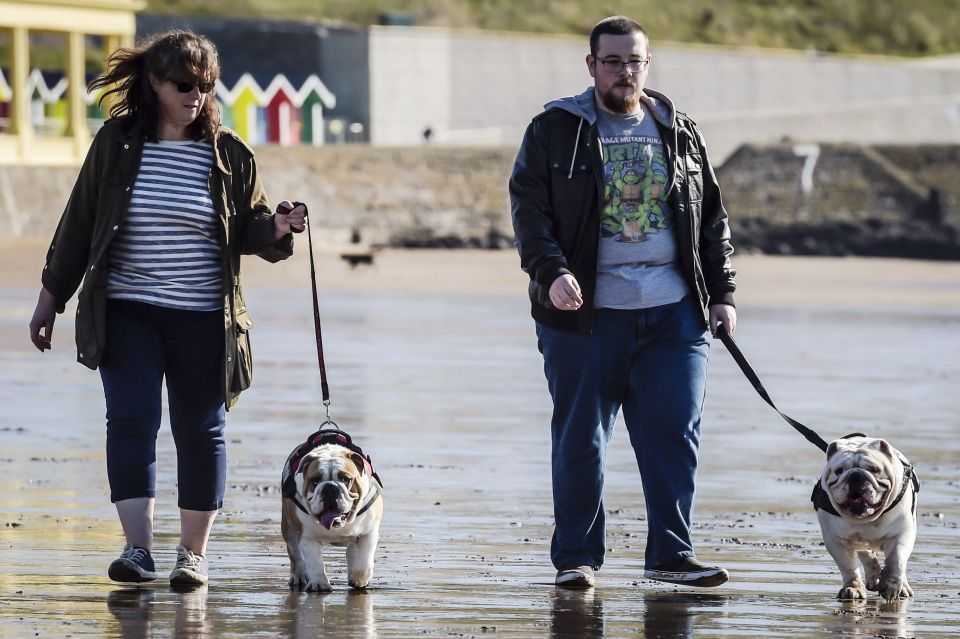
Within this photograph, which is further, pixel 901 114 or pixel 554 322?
pixel 901 114

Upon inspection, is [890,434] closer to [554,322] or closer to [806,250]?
[554,322]

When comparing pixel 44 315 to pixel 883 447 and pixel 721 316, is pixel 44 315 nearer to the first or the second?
pixel 721 316

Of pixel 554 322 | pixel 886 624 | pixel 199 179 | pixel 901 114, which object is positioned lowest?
pixel 886 624

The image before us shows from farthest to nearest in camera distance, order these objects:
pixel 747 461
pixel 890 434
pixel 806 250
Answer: pixel 806 250 → pixel 890 434 → pixel 747 461

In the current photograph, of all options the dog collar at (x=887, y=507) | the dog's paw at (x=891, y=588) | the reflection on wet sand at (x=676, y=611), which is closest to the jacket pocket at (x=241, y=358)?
the reflection on wet sand at (x=676, y=611)

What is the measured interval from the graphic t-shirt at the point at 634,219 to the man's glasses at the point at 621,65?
20cm

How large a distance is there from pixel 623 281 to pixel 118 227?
169 cm

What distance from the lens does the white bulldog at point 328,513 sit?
6516mm

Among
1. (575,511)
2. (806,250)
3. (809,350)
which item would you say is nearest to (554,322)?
(575,511)

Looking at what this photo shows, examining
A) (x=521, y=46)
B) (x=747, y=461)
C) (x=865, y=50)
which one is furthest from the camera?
(x=865, y=50)

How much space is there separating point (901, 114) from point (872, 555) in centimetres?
6826

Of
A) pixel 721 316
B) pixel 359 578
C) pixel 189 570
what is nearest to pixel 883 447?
pixel 721 316

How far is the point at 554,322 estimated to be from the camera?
691 cm

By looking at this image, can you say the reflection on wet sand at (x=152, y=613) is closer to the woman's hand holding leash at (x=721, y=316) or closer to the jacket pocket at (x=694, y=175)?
the woman's hand holding leash at (x=721, y=316)
